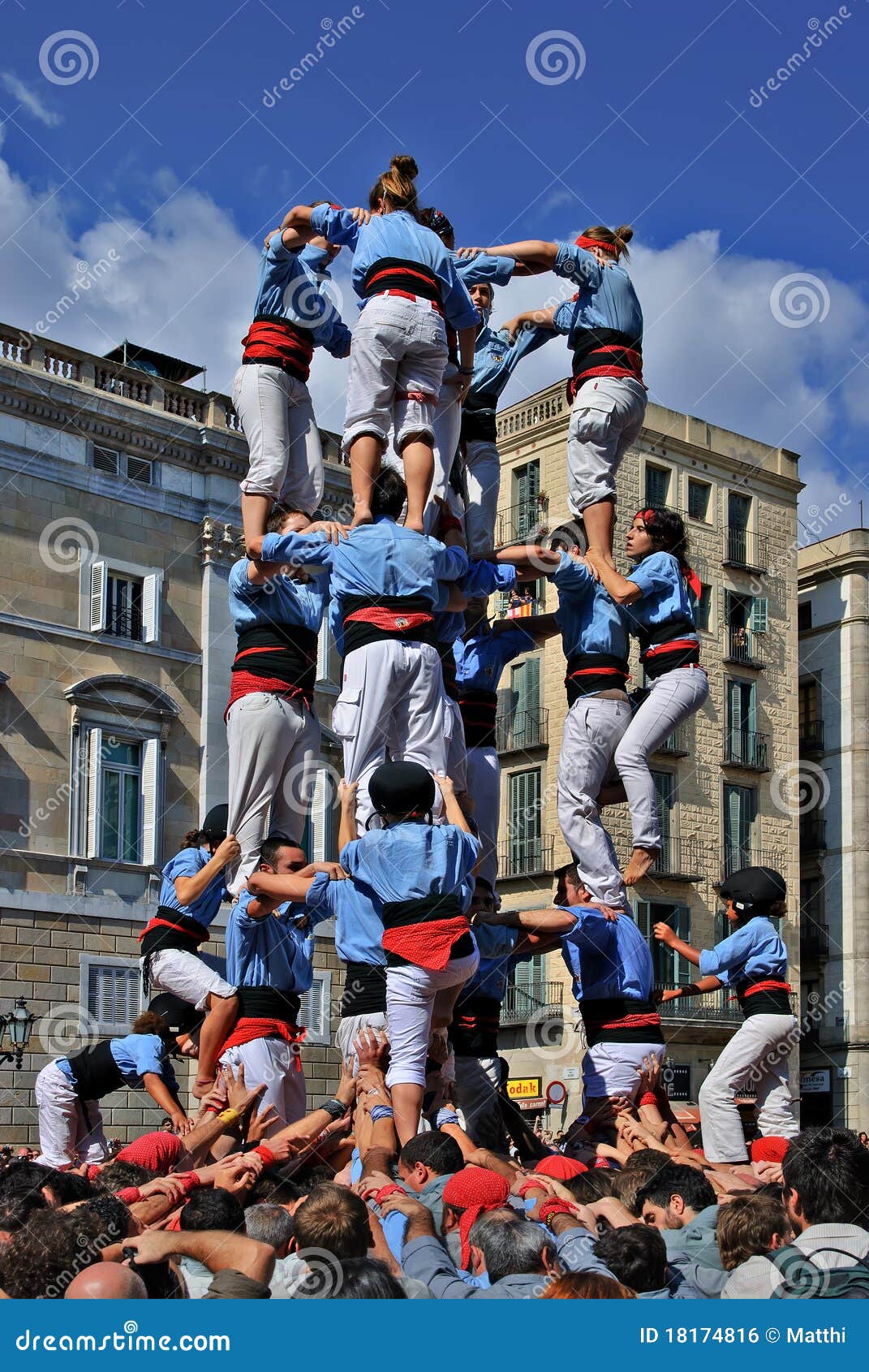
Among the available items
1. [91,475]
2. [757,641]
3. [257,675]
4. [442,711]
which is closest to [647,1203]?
[442,711]

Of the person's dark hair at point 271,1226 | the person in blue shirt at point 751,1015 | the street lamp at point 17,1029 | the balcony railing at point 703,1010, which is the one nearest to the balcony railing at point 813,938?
the balcony railing at point 703,1010

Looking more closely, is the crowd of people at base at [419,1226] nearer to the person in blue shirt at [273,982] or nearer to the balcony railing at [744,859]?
the person in blue shirt at [273,982]

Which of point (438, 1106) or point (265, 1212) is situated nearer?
point (265, 1212)

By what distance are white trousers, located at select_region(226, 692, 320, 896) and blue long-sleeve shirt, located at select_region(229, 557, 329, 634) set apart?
0.54 metres

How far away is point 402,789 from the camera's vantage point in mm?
8312

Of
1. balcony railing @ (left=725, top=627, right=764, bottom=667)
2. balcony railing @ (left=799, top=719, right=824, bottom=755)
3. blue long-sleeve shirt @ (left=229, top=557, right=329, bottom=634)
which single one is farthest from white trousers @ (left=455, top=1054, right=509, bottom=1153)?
balcony railing @ (left=799, top=719, right=824, bottom=755)

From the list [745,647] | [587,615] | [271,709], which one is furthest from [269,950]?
[745,647]

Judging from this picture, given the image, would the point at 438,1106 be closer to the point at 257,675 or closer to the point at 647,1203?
the point at 647,1203

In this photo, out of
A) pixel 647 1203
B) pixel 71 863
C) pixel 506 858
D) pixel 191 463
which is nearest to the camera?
pixel 647 1203

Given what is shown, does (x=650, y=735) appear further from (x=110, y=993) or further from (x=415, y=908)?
(x=110, y=993)

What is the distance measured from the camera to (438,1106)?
356 inches

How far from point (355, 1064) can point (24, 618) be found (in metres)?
22.0

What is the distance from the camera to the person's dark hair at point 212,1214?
5.81m

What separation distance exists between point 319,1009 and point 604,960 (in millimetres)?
22730
